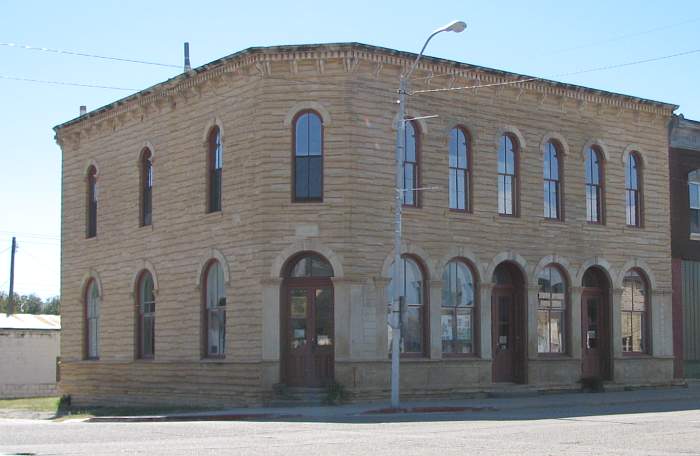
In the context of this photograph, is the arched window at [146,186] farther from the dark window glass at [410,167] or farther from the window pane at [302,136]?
the dark window glass at [410,167]

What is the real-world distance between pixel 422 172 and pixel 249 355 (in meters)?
6.55

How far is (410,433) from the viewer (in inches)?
697

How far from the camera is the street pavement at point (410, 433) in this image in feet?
49.2

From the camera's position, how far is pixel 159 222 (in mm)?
30688

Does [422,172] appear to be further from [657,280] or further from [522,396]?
[657,280]

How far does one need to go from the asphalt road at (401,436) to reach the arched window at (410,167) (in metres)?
6.68

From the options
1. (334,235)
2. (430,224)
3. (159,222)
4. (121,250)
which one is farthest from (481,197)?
(121,250)

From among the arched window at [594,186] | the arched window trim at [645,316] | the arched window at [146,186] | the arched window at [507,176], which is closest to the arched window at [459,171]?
the arched window at [507,176]

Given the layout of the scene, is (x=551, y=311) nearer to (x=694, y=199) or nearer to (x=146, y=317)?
(x=694, y=199)

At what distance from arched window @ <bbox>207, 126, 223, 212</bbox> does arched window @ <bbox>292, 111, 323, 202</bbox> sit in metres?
2.80

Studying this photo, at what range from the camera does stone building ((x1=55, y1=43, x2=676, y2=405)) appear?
2639cm

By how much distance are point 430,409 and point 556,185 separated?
9.73m

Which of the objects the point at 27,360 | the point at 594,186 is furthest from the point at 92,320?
the point at 594,186

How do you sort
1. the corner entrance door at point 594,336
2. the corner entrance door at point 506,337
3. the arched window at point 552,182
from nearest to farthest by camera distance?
the corner entrance door at point 506,337 < the arched window at point 552,182 < the corner entrance door at point 594,336
